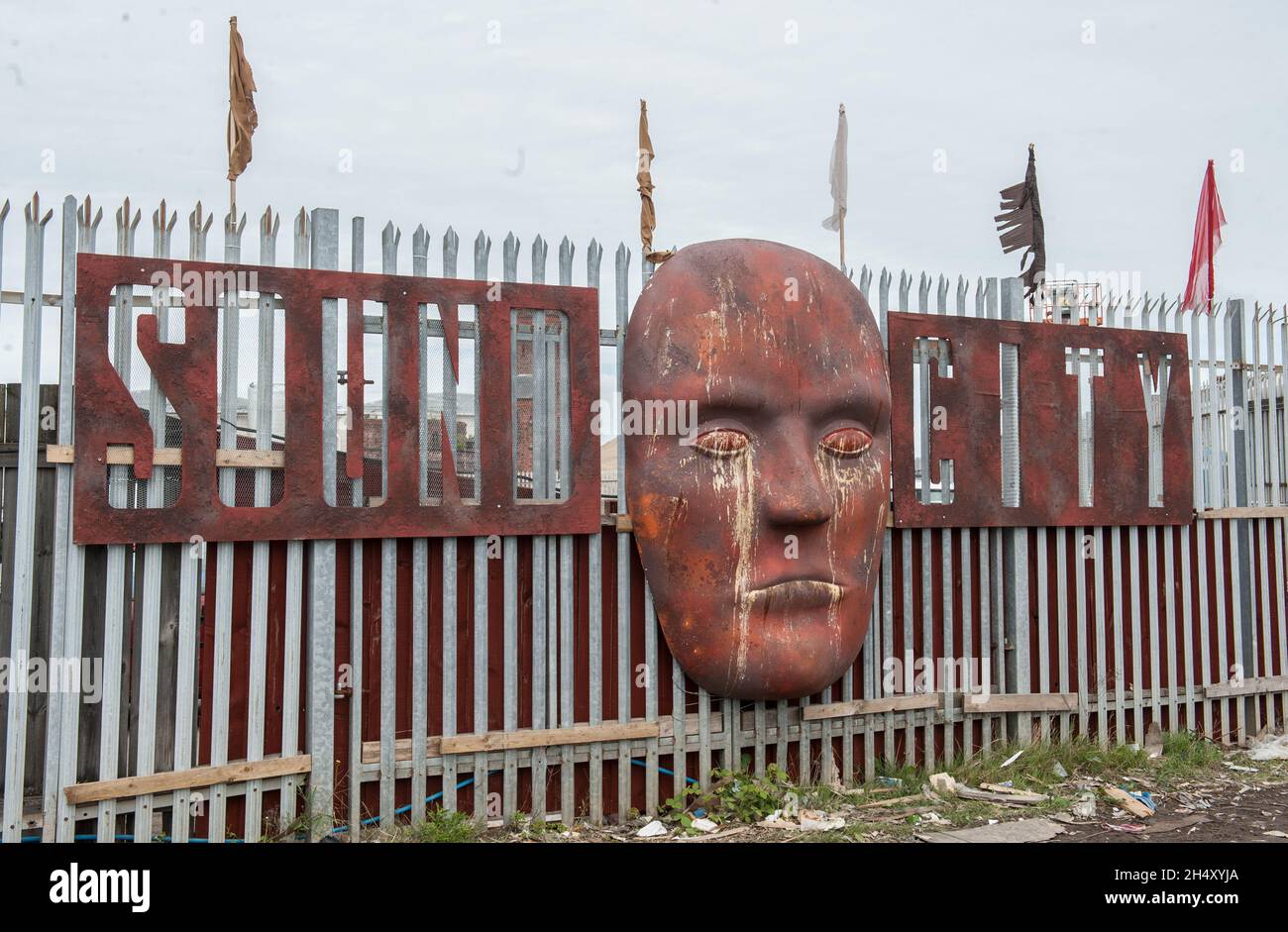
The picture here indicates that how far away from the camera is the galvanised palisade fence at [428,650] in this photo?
503 cm

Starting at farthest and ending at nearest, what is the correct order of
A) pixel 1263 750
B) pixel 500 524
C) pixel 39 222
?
pixel 1263 750
pixel 500 524
pixel 39 222

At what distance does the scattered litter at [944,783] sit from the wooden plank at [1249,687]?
2550 mm

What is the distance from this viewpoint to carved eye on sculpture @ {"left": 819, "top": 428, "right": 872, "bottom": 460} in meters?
6.09

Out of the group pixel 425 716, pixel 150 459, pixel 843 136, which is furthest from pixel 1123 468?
pixel 150 459

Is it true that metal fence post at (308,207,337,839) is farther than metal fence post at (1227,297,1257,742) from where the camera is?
No

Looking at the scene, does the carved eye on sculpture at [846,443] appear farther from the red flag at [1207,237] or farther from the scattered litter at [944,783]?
the red flag at [1207,237]

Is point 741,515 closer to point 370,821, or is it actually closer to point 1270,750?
point 370,821

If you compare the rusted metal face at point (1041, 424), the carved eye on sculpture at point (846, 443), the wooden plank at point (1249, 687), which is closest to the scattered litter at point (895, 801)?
the rusted metal face at point (1041, 424)

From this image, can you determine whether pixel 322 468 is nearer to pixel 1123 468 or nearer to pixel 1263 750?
pixel 1123 468

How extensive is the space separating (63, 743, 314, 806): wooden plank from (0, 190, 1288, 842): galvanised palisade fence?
0.01 meters

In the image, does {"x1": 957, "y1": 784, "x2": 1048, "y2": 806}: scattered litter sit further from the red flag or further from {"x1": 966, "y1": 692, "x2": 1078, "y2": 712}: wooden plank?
the red flag

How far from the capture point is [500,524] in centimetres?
579

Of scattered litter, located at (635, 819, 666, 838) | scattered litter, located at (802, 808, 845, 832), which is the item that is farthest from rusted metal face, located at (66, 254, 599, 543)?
scattered litter, located at (802, 808, 845, 832)
